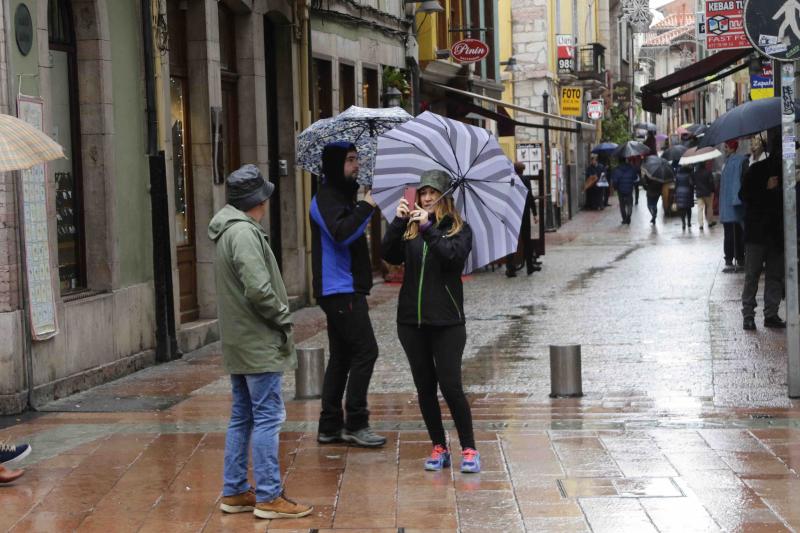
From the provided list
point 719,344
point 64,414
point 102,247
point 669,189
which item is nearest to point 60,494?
point 64,414

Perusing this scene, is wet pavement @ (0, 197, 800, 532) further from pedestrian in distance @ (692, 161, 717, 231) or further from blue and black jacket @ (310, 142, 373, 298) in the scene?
pedestrian in distance @ (692, 161, 717, 231)

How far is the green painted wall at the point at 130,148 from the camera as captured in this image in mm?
13258

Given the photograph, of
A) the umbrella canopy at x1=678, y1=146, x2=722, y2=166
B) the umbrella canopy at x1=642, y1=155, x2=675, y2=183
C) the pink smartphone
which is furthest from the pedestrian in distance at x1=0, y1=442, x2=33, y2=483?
the umbrella canopy at x1=642, y1=155, x2=675, y2=183

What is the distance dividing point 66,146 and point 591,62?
149 ft

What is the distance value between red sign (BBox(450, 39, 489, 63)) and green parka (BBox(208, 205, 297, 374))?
23217mm

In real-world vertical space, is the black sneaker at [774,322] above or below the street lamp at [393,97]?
below

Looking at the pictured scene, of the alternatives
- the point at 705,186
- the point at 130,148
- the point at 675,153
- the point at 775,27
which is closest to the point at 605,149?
the point at 675,153

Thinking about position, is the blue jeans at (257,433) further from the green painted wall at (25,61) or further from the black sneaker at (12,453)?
the green painted wall at (25,61)

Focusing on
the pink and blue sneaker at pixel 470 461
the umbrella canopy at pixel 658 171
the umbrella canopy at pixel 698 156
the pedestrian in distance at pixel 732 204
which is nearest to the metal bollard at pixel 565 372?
the pink and blue sneaker at pixel 470 461

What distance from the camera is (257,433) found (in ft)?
24.1

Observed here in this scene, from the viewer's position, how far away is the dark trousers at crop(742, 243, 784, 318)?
48.3 feet

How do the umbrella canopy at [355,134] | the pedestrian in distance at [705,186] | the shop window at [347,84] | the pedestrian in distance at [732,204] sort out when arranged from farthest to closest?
the pedestrian in distance at [705,186] → the shop window at [347,84] → the pedestrian in distance at [732,204] → the umbrella canopy at [355,134]

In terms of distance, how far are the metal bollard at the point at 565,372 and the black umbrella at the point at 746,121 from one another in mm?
4028

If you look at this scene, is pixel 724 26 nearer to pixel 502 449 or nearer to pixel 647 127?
pixel 502 449
